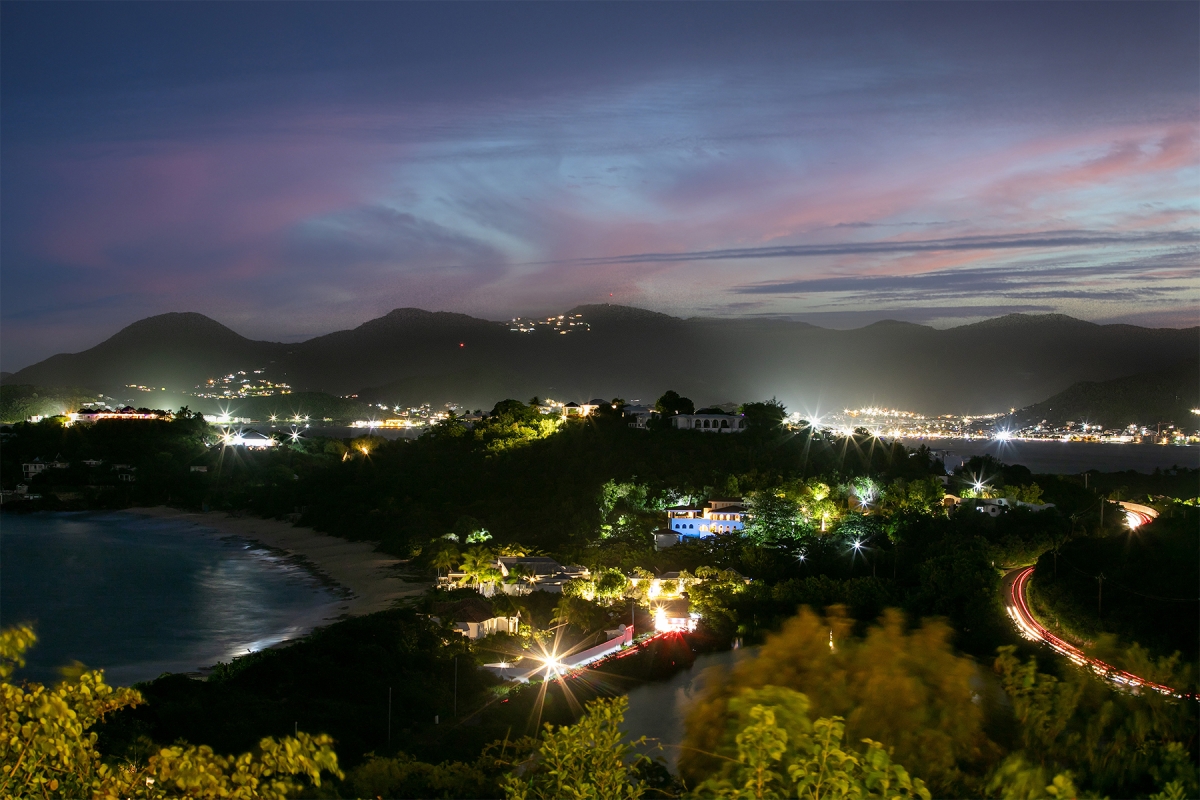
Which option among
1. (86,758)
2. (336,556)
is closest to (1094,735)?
(86,758)

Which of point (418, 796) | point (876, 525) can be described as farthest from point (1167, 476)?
point (418, 796)

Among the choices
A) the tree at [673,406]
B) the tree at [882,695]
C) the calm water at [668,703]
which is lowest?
the calm water at [668,703]

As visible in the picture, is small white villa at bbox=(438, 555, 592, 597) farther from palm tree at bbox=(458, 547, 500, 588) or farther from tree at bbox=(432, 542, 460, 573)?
tree at bbox=(432, 542, 460, 573)

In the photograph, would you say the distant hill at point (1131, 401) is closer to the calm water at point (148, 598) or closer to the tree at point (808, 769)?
the calm water at point (148, 598)

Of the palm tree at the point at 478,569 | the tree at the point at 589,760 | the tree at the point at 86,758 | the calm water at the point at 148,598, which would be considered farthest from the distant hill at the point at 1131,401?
the tree at the point at 86,758

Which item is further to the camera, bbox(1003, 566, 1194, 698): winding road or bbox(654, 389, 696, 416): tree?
bbox(654, 389, 696, 416): tree

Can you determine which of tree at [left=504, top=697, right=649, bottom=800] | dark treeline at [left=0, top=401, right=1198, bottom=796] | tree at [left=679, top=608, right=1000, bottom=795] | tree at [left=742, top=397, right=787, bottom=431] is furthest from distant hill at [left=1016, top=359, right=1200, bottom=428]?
tree at [left=504, top=697, right=649, bottom=800]
